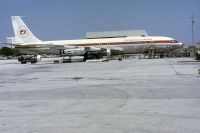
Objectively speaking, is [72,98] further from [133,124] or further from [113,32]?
[113,32]

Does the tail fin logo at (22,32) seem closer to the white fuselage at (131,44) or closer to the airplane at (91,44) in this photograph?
the airplane at (91,44)

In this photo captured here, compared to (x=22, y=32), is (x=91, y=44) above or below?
below

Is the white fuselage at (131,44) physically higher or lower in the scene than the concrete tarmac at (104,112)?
higher

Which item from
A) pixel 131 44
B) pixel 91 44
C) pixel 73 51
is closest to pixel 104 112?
pixel 73 51

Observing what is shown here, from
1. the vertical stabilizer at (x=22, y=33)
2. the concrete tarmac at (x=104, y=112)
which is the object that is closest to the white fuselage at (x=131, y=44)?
the vertical stabilizer at (x=22, y=33)

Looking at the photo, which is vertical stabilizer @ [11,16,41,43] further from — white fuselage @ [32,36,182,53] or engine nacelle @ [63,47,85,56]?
engine nacelle @ [63,47,85,56]

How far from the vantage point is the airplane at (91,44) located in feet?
219

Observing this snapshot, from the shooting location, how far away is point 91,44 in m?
68.6

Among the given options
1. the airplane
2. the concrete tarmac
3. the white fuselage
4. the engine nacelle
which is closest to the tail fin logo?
the airplane

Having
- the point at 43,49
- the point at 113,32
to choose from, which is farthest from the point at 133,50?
the point at 113,32

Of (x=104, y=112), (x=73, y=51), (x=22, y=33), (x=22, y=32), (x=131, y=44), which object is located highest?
(x=22, y=32)

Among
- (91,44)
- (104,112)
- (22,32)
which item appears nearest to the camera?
(104,112)

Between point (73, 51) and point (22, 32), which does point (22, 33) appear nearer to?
point (22, 32)

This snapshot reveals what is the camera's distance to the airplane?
66.9 m
